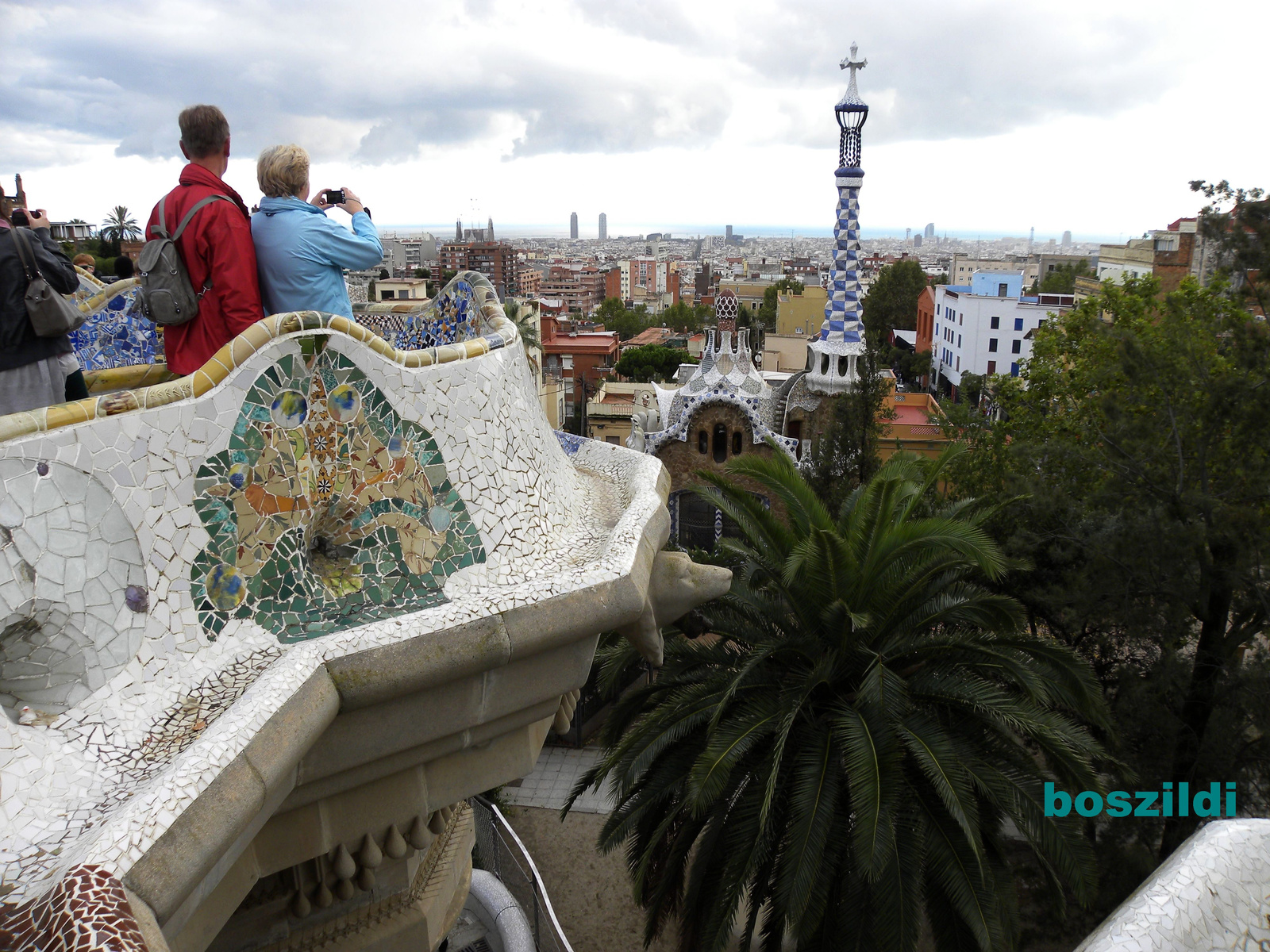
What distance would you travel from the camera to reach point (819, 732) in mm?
5902

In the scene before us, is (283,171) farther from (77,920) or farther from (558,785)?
(558,785)

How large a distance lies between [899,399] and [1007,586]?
58.2ft

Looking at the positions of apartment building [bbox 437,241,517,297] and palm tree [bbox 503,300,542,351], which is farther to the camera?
apartment building [bbox 437,241,517,297]

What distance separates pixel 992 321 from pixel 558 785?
3534cm

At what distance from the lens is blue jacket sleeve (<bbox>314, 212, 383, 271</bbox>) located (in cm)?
338

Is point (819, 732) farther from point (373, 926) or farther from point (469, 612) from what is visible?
point (469, 612)

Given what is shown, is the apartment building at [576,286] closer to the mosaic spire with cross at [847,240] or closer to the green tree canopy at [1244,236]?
the mosaic spire with cross at [847,240]

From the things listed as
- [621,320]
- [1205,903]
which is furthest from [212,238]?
[621,320]

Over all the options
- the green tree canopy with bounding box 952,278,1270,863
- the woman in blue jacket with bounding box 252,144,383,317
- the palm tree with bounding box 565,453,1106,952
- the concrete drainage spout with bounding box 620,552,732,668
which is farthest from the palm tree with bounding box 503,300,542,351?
the green tree canopy with bounding box 952,278,1270,863

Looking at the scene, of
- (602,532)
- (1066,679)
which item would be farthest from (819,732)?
(602,532)

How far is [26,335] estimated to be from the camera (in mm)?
3182

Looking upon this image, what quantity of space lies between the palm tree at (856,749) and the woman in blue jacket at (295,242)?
3.53 metres

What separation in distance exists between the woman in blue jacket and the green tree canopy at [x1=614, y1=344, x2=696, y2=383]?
42048 mm

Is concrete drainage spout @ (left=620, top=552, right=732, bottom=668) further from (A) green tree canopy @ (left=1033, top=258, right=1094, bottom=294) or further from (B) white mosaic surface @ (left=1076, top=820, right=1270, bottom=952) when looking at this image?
(A) green tree canopy @ (left=1033, top=258, right=1094, bottom=294)
